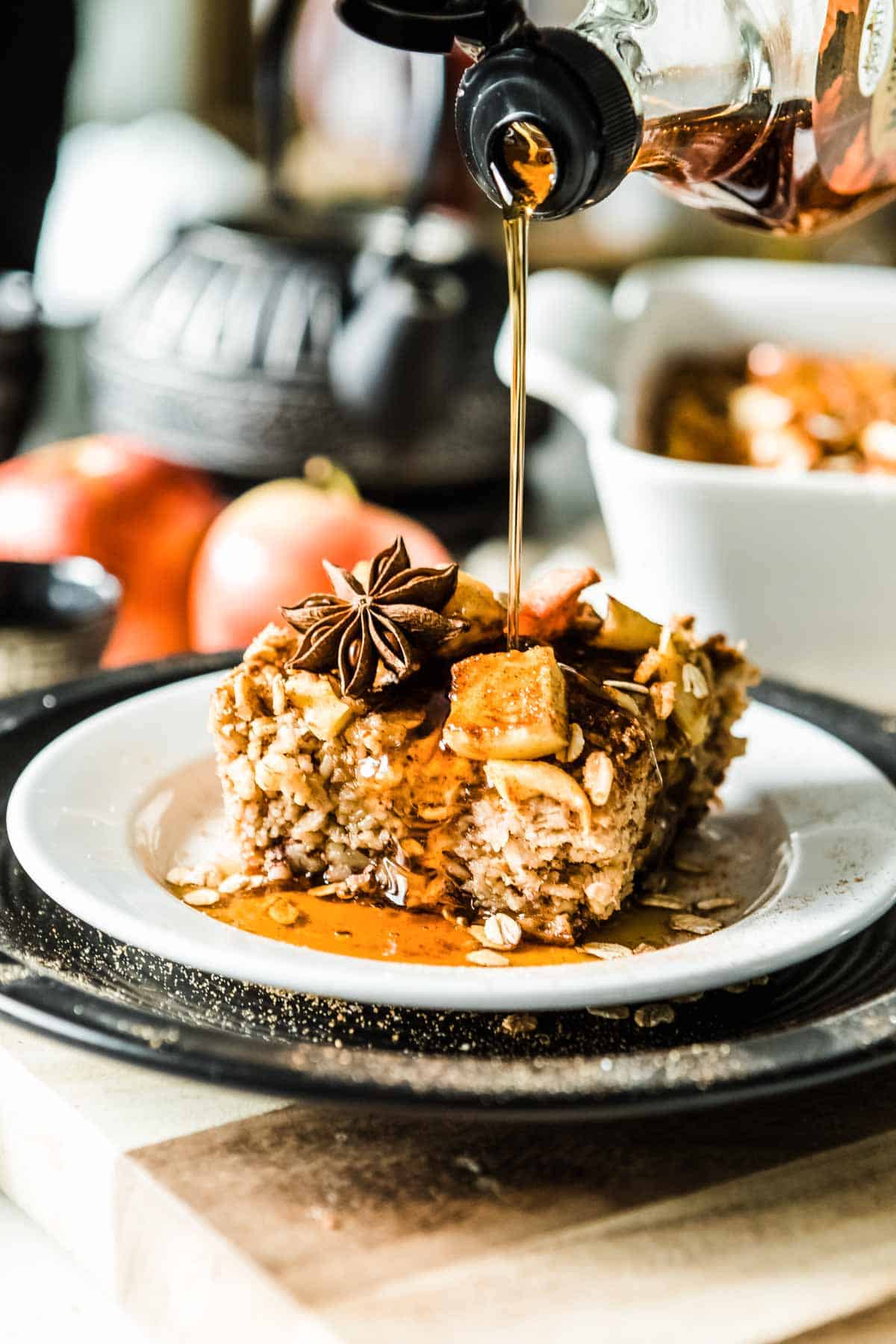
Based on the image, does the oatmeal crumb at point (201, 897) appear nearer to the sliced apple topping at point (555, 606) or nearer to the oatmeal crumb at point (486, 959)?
the oatmeal crumb at point (486, 959)

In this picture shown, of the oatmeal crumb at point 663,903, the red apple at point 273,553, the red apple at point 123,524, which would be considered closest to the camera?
the oatmeal crumb at point 663,903

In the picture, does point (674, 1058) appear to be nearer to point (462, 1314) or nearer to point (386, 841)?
point (462, 1314)

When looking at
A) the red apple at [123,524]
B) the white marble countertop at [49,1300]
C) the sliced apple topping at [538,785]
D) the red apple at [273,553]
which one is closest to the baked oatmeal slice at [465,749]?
the sliced apple topping at [538,785]

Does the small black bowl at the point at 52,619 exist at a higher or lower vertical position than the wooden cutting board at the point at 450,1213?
lower

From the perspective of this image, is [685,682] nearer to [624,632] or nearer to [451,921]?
[624,632]

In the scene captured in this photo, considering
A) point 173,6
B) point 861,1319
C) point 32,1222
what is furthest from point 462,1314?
point 173,6

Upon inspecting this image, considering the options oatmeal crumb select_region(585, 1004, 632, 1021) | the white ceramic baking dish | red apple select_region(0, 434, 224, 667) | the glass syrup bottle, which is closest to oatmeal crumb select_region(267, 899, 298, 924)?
oatmeal crumb select_region(585, 1004, 632, 1021)

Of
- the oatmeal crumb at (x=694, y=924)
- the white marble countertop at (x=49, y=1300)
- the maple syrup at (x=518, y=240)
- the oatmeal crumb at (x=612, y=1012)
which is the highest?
the maple syrup at (x=518, y=240)
